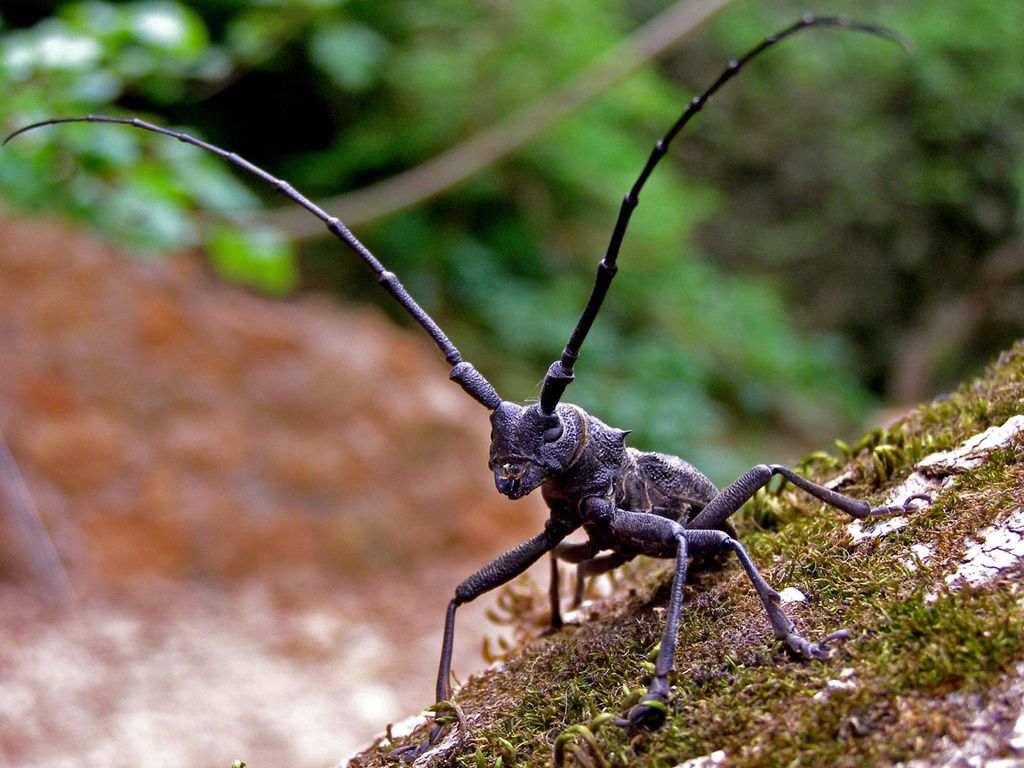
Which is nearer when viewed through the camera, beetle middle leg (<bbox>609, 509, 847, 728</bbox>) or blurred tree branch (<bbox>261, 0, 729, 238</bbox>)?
beetle middle leg (<bbox>609, 509, 847, 728</bbox>)

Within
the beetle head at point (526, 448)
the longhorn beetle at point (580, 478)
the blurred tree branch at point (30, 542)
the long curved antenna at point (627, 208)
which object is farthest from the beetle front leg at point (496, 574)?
the blurred tree branch at point (30, 542)

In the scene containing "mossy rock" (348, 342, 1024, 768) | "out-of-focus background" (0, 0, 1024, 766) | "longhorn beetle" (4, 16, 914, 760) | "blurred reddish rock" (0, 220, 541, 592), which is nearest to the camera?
"mossy rock" (348, 342, 1024, 768)

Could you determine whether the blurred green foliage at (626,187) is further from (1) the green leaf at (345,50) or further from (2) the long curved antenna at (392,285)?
(2) the long curved antenna at (392,285)

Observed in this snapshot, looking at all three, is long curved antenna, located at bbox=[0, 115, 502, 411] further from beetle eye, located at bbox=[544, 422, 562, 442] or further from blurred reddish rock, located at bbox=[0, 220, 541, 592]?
blurred reddish rock, located at bbox=[0, 220, 541, 592]

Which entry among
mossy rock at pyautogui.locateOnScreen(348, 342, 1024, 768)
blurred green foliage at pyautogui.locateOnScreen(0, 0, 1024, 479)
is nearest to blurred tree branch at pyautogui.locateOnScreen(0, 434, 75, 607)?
blurred green foliage at pyautogui.locateOnScreen(0, 0, 1024, 479)

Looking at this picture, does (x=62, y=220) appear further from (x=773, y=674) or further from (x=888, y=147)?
(x=888, y=147)

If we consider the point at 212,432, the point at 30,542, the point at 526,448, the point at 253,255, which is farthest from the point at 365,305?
the point at 526,448
